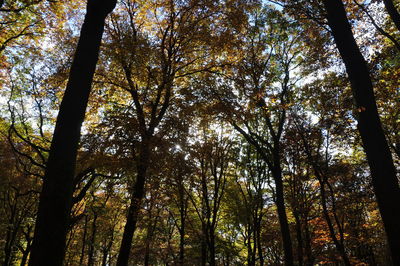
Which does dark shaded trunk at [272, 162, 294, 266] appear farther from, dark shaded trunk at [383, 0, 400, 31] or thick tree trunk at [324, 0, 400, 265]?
dark shaded trunk at [383, 0, 400, 31]

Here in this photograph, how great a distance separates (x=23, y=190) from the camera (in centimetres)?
1644

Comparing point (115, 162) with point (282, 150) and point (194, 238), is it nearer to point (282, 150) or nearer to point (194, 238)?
point (282, 150)

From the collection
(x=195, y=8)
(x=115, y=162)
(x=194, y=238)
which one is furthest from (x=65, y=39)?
(x=194, y=238)

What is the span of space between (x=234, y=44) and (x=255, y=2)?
2487 millimetres

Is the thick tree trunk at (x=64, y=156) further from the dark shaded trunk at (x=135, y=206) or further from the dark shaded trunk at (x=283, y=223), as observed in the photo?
the dark shaded trunk at (x=283, y=223)

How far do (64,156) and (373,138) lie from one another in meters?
Answer: 5.95

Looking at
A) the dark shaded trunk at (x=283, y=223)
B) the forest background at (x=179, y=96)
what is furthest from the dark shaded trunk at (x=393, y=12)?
the dark shaded trunk at (x=283, y=223)

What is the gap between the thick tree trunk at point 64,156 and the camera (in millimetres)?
2773

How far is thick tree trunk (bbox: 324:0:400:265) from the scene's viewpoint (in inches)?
175

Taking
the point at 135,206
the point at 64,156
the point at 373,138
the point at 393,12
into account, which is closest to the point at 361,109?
the point at 373,138

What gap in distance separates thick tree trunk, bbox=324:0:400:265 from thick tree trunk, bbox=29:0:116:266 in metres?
5.46

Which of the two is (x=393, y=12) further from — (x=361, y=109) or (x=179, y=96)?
(x=179, y=96)

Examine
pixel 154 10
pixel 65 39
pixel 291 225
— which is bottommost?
pixel 291 225

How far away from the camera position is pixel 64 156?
306cm
